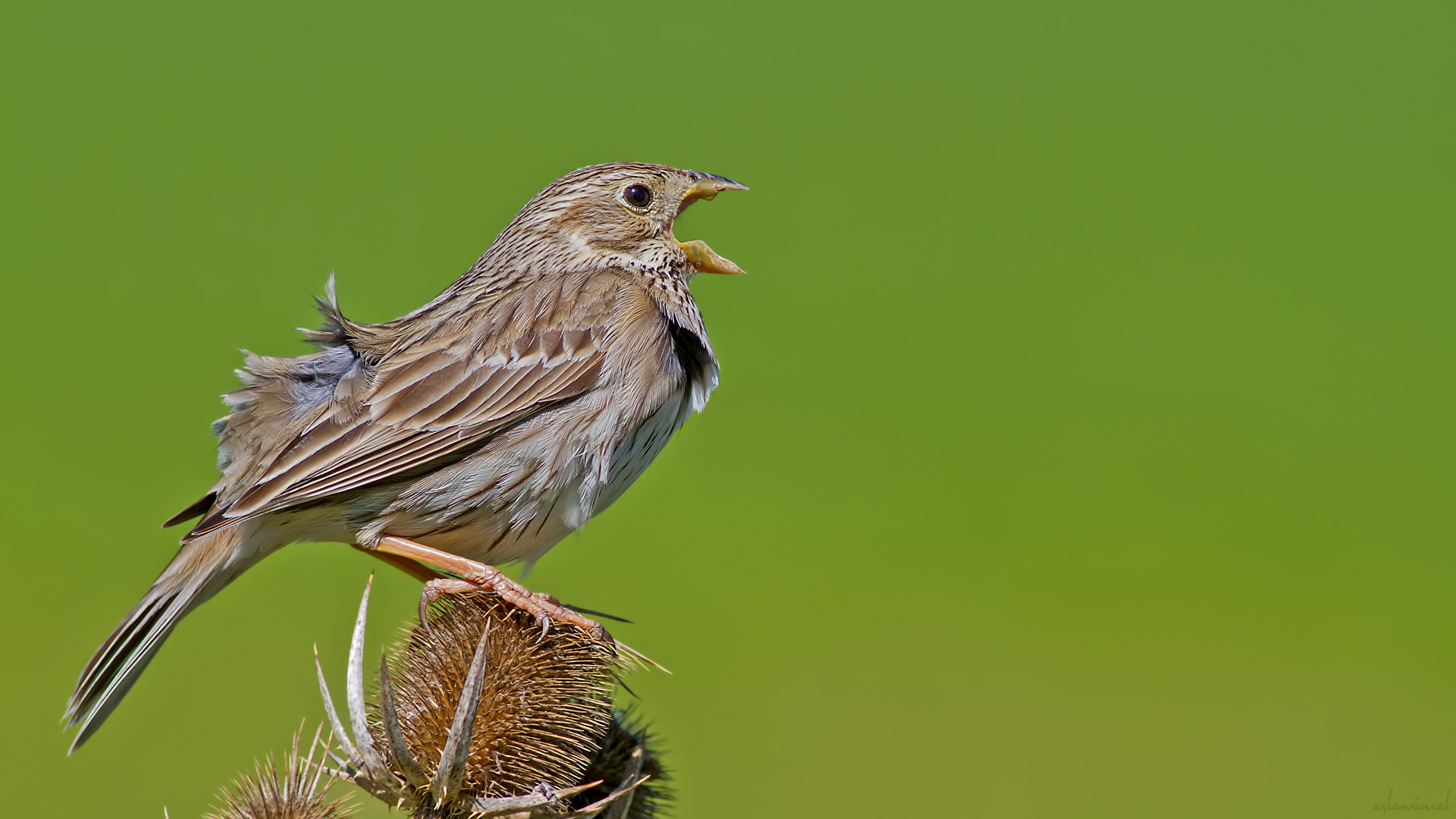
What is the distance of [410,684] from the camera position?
3447 mm

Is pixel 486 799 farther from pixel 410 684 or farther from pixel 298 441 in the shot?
pixel 298 441

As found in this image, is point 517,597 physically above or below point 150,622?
above

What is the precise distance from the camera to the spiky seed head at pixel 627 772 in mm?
3627

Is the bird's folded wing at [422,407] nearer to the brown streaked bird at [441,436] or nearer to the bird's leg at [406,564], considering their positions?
the brown streaked bird at [441,436]

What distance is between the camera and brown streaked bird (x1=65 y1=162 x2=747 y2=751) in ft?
13.9

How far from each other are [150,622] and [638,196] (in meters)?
2.62

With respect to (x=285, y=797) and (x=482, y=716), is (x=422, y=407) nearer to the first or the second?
(x=482, y=716)

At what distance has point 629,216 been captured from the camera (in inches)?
213

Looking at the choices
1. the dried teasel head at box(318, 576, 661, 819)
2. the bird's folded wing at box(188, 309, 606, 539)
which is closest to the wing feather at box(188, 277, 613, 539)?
the bird's folded wing at box(188, 309, 606, 539)

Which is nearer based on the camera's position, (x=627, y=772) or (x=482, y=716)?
(x=482, y=716)

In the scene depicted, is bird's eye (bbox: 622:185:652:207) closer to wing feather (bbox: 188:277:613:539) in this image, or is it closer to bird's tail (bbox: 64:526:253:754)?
wing feather (bbox: 188:277:613:539)

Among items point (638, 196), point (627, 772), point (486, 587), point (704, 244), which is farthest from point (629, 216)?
point (627, 772)

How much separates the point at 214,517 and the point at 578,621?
1.42 m

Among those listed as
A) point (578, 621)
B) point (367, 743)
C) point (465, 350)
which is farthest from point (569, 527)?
point (367, 743)
